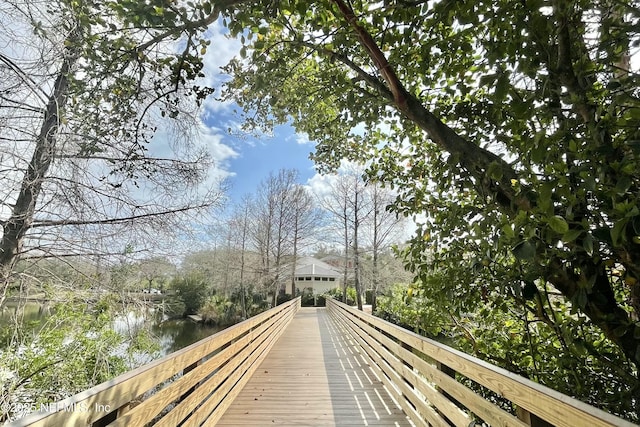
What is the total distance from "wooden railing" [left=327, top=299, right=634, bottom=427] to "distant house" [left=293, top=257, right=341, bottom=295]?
79.8 feet

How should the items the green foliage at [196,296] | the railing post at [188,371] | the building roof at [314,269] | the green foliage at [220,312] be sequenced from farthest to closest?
the building roof at [314,269] < the green foliage at [196,296] < the green foliage at [220,312] < the railing post at [188,371]

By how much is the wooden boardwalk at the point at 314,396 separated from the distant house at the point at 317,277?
22.4m

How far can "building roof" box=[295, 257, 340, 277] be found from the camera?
90.6 ft

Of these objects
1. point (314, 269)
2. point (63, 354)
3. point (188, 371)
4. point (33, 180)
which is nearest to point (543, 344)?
point (188, 371)

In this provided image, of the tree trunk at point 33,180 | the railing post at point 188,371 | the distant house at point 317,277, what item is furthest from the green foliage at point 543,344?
the distant house at point 317,277

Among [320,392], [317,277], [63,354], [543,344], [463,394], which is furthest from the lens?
[317,277]

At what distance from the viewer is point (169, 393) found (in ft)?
6.13

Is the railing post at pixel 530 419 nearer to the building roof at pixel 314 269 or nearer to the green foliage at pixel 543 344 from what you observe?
the green foliage at pixel 543 344

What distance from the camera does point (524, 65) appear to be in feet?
5.39

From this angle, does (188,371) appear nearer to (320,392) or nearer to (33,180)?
(320,392)

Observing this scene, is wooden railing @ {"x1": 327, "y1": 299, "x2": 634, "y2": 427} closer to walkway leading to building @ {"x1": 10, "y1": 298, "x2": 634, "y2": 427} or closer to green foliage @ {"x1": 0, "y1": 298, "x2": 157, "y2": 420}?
walkway leading to building @ {"x1": 10, "y1": 298, "x2": 634, "y2": 427}

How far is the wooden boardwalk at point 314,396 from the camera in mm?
3016

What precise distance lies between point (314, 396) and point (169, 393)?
2.26m

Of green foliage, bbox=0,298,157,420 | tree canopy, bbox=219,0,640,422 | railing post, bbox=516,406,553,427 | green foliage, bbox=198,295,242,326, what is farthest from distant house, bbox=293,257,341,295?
railing post, bbox=516,406,553,427
